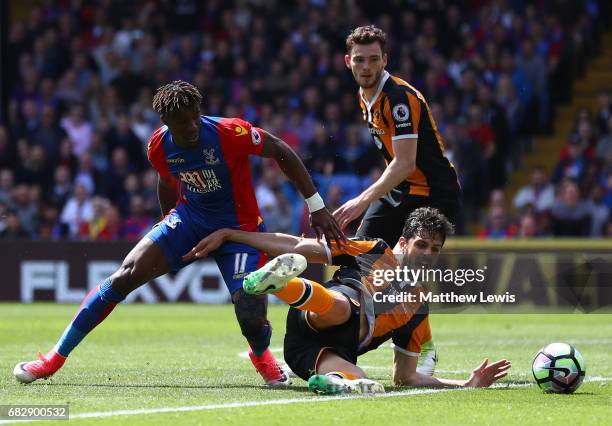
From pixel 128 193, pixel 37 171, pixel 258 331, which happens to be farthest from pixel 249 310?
pixel 37 171

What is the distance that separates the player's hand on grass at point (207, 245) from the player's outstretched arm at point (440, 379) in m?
1.43

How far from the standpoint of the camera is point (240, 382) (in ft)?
27.0

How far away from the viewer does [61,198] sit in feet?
64.3

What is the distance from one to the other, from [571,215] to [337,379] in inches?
462

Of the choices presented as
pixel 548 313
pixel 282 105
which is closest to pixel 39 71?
pixel 282 105

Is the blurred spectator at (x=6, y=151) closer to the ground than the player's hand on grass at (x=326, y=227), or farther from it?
farther from it

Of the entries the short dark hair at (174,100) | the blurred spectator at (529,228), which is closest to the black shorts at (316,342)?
the short dark hair at (174,100)

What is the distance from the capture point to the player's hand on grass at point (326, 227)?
788 cm

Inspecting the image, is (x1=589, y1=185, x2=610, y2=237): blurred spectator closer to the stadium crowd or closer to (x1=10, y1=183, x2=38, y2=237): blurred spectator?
the stadium crowd

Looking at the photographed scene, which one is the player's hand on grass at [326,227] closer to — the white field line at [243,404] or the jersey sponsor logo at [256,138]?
the jersey sponsor logo at [256,138]

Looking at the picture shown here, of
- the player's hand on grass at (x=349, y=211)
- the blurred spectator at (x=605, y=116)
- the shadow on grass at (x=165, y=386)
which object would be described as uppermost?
the blurred spectator at (x=605, y=116)

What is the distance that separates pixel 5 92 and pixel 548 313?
11142mm

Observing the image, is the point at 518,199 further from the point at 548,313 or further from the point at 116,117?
the point at 116,117

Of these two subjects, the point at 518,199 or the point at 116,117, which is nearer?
the point at 518,199
